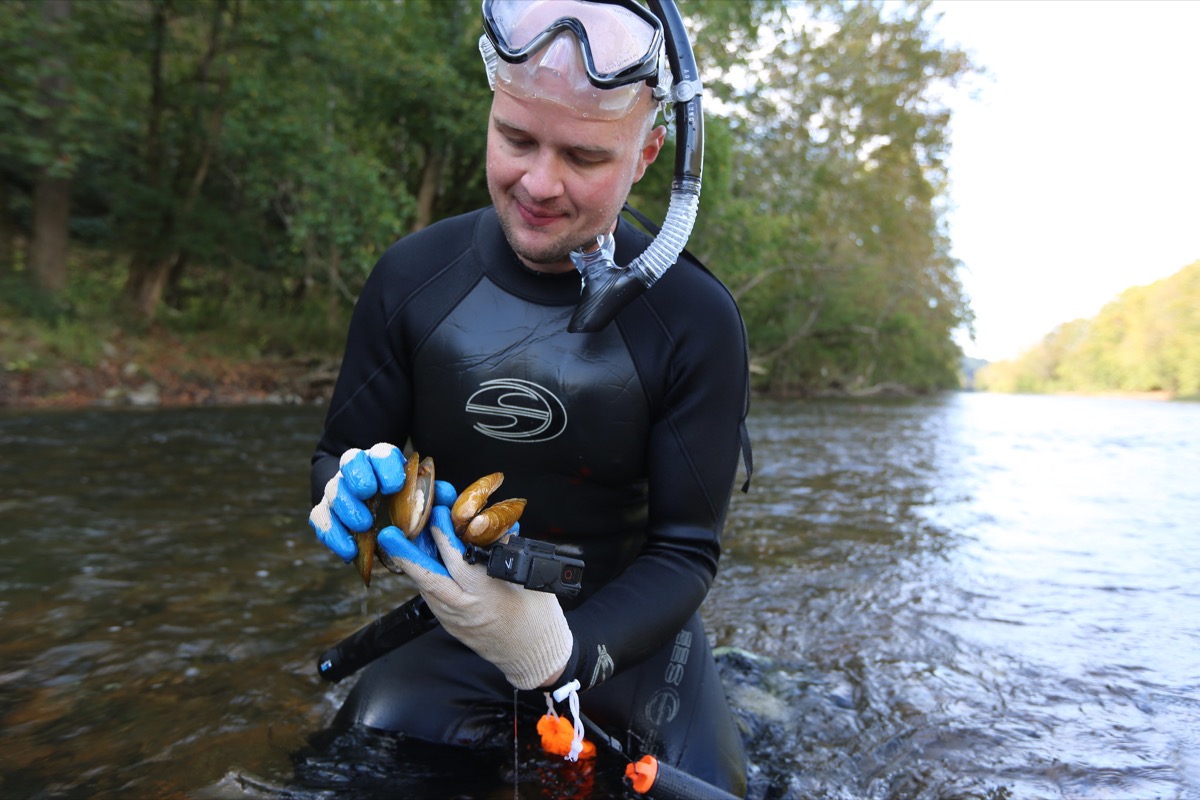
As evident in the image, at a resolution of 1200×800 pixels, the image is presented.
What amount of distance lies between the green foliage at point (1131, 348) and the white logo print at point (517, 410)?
69160 mm

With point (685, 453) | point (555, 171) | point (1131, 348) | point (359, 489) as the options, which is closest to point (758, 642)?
point (685, 453)

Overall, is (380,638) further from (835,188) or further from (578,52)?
(835,188)

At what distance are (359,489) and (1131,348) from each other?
8707 centimetres

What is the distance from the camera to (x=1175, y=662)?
3.71m

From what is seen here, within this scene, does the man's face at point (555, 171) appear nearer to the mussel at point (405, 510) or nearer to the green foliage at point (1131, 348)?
the mussel at point (405, 510)

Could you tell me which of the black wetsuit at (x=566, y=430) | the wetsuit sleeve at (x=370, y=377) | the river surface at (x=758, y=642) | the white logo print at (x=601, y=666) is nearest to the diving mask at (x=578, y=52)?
the black wetsuit at (x=566, y=430)

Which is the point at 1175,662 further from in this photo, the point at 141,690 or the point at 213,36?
the point at 213,36

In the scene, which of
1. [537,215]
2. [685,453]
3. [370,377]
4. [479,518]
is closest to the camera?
[479,518]

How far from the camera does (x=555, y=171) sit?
2055mm

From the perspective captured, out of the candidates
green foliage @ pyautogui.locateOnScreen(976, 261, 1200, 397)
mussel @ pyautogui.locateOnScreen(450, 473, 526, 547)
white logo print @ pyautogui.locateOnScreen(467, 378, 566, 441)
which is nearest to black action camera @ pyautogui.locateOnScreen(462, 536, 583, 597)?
mussel @ pyautogui.locateOnScreen(450, 473, 526, 547)

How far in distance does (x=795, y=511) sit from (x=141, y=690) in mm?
5488

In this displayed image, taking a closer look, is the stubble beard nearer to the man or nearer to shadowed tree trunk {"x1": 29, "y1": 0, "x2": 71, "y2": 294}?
the man

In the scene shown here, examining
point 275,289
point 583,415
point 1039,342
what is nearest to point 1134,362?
point 1039,342

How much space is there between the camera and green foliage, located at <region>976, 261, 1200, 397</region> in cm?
6341
